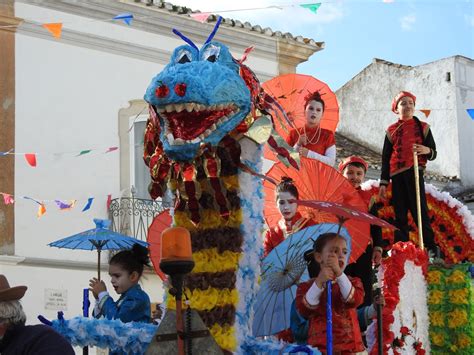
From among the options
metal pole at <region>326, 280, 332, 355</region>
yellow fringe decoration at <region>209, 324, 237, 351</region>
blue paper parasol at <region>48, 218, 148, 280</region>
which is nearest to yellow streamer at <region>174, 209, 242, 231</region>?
→ yellow fringe decoration at <region>209, 324, 237, 351</region>

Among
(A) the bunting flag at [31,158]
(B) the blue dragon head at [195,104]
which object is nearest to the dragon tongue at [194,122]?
(B) the blue dragon head at [195,104]

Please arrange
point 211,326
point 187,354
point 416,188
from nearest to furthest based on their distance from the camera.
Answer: point 187,354
point 211,326
point 416,188

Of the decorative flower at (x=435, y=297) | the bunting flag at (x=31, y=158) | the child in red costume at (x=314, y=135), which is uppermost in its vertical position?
the bunting flag at (x=31, y=158)

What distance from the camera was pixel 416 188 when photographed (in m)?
9.41

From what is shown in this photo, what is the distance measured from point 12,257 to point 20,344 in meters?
11.6

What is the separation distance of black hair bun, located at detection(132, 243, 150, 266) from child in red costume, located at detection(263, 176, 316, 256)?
2.79 feet

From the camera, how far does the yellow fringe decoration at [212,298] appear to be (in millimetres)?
6762

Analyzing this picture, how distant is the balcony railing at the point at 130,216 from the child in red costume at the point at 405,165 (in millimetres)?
9366

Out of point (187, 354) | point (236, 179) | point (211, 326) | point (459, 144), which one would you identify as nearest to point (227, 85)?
point (236, 179)

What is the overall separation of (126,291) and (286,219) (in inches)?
51.4

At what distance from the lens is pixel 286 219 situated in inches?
330

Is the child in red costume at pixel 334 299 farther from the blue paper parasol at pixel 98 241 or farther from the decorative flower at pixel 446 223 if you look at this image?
the decorative flower at pixel 446 223

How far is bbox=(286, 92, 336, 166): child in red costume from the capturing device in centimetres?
909

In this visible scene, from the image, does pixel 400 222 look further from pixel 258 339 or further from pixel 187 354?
pixel 187 354
